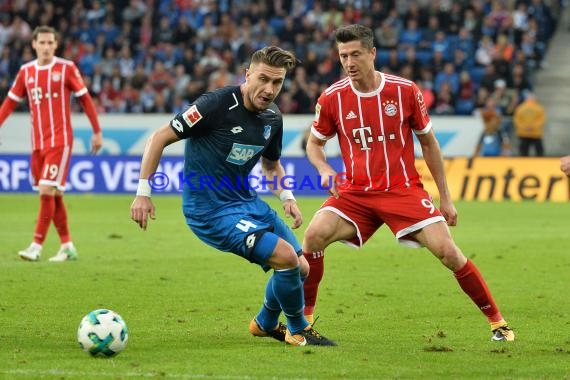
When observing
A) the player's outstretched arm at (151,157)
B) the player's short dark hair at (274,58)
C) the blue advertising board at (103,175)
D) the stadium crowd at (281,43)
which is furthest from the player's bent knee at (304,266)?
the stadium crowd at (281,43)

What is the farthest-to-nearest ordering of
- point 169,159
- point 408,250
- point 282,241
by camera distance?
point 169,159 → point 408,250 → point 282,241

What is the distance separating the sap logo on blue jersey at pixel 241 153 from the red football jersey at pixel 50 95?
227 inches

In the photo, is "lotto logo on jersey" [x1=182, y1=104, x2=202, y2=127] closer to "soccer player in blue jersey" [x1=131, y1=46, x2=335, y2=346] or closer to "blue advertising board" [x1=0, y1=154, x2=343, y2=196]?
"soccer player in blue jersey" [x1=131, y1=46, x2=335, y2=346]

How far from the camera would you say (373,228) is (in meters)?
8.30

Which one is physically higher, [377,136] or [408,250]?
[377,136]

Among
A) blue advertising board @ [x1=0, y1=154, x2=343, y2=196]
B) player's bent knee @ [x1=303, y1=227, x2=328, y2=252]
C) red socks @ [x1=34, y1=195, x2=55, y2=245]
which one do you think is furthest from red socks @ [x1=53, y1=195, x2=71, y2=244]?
blue advertising board @ [x1=0, y1=154, x2=343, y2=196]

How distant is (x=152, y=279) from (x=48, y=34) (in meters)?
3.26

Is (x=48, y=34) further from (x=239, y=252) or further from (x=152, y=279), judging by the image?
(x=239, y=252)

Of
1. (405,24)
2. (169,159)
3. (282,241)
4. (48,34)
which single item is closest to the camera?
(282,241)

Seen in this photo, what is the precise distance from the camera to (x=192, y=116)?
7.38 metres

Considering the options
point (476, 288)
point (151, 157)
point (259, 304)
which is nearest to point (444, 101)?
point (259, 304)

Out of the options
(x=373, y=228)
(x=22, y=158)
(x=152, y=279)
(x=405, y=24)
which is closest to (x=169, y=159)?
(x=22, y=158)

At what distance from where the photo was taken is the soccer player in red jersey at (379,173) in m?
7.99

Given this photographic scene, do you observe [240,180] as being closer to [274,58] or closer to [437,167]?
[274,58]
